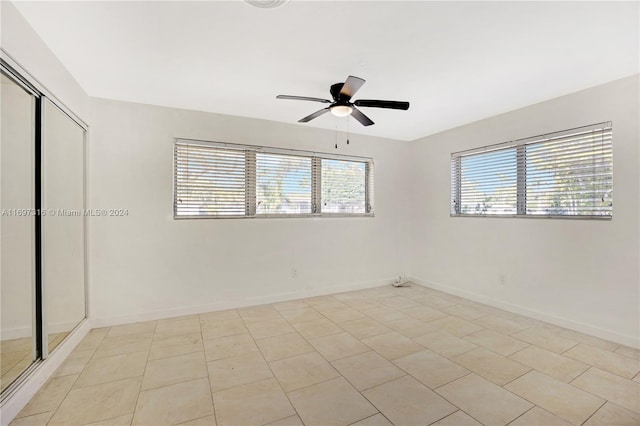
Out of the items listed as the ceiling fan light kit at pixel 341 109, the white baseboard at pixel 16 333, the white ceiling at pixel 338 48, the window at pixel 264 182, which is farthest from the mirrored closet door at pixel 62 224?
the ceiling fan light kit at pixel 341 109

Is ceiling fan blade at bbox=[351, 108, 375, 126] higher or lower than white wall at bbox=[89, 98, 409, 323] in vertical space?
higher

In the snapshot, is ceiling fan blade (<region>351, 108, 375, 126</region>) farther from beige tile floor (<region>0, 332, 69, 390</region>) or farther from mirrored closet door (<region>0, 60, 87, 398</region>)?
beige tile floor (<region>0, 332, 69, 390</region>)

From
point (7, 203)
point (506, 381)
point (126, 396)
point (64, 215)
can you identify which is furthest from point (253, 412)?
point (64, 215)

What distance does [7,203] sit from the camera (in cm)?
194

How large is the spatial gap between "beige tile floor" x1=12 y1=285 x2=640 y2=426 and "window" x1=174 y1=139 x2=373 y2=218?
1.39 m

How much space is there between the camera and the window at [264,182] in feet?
11.8

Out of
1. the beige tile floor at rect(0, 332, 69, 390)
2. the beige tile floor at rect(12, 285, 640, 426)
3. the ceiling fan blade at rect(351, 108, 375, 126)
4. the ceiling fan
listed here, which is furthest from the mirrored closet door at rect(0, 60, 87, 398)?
the ceiling fan blade at rect(351, 108, 375, 126)

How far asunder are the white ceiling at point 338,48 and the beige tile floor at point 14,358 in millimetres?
2153

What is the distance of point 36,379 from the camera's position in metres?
2.04

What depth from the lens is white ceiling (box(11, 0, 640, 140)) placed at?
185 centimetres

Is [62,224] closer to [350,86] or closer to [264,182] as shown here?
[264,182]

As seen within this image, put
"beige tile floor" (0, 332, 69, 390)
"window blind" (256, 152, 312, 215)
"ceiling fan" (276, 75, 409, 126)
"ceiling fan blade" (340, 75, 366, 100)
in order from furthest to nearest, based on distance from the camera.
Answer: "window blind" (256, 152, 312, 215)
"ceiling fan" (276, 75, 409, 126)
"ceiling fan blade" (340, 75, 366, 100)
"beige tile floor" (0, 332, 69, 390)

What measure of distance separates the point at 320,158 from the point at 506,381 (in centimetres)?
334

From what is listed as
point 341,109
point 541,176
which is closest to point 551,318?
point 541,176
